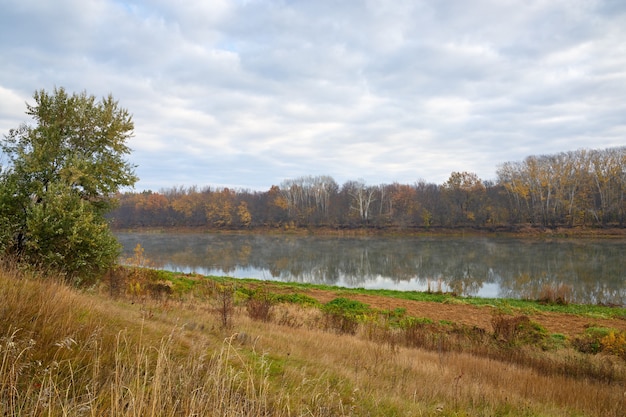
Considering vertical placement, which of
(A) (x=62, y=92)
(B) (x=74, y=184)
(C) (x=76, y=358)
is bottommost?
(C) (x=76, y=358)

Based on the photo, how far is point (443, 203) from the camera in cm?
8000

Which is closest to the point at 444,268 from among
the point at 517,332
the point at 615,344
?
the point at 517,332

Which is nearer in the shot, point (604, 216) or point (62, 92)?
point (62, 92)

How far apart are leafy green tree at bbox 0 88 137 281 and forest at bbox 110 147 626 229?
145ft

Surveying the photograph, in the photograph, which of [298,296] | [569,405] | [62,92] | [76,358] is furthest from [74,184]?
[569,405]

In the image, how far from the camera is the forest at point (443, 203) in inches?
2753

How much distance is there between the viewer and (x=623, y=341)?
417 inches

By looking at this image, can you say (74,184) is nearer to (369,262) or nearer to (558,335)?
(558,335)

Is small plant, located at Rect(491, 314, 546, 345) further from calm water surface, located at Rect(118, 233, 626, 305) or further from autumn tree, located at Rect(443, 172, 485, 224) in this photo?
autumn tree, located at Rect(443, 172, 485, 224)

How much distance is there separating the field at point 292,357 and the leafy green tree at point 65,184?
2.36 metres

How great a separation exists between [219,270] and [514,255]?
30466 millimetres

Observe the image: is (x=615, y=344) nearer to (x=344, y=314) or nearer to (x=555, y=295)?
(x=344, y=314)

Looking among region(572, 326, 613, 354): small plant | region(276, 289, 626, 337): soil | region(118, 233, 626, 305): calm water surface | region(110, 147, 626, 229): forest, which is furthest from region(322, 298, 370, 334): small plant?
region(110, 147, 626, 229): forest

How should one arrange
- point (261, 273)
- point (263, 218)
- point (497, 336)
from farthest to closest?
point (263, 218) < point (261, 273) < point (497, 336)
